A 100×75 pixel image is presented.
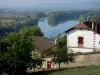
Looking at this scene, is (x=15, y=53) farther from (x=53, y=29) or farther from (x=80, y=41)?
(x=53, y=29)

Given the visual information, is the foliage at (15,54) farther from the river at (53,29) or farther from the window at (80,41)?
the river at (53,29)

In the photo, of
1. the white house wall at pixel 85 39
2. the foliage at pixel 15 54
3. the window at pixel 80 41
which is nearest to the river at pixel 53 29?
the white house wall at pixel 85 39

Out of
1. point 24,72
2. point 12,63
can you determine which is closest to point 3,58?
point 12,63

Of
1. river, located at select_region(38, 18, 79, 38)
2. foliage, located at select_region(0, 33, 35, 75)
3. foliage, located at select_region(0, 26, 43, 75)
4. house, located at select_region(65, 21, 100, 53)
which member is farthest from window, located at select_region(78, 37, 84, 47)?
river, located at select_region(38, 18, 79, 38)

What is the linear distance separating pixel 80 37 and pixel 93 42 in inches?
64.7

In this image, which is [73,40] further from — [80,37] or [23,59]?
[23,59]

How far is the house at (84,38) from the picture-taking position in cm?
3894

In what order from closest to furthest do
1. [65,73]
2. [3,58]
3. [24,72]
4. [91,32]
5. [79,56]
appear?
1. [65,73]
2. [3,58]
3. [24,72]
4. [79,56]
5. [91,32]

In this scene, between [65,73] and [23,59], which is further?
[23,59]

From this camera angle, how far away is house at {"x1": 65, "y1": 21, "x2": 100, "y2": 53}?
38.9 metres

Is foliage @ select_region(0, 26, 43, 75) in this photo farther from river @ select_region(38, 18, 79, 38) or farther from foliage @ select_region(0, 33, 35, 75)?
river @ select_region(38, 18, 79, 38)

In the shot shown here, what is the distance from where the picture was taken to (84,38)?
1556 inches

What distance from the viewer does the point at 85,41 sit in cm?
3962

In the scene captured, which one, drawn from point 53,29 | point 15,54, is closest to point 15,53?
point 15,54
